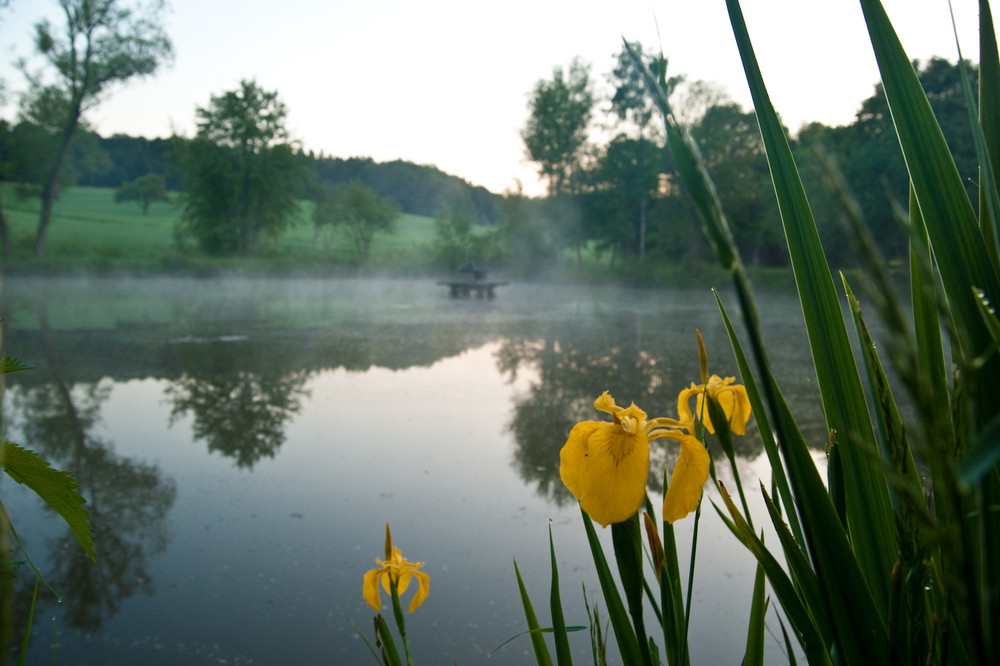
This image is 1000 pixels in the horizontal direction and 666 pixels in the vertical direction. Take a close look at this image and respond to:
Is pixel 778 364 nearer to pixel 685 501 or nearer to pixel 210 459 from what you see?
pixel 210 459

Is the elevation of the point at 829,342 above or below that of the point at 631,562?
above

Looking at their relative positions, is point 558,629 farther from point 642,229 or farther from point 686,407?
point 642,229

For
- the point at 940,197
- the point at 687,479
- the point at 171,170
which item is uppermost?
the point at 171,170

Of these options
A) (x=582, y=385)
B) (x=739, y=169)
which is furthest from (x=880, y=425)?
(x=739, y=169)

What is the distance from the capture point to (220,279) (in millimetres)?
19453

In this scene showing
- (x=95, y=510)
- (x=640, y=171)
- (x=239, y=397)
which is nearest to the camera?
(x=95, y=510)

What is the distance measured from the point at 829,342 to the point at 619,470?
193 mm

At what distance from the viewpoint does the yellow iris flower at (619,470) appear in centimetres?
48

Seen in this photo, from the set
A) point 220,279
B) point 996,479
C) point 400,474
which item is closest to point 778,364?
point 400,474

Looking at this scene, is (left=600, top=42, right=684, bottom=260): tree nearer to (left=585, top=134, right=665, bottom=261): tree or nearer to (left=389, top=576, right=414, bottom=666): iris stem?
(left=585, top=134, right=665, bottom=261): tree

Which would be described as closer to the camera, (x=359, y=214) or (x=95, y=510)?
(x=95, y=510)

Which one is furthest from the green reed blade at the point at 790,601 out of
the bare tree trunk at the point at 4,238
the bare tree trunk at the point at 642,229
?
the bare tree trunk at the point at 4,238

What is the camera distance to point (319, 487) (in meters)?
2.86

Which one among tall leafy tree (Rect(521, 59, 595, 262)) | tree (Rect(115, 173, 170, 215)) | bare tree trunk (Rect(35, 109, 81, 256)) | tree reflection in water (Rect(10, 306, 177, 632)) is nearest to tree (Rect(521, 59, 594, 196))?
tall leafy tree (Rect(521, 59, 595, 262))
